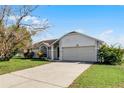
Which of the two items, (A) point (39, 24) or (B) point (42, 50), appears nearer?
(A) point (39, 24)

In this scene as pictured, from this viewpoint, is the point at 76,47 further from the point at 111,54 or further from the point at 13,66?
the point at 13,66

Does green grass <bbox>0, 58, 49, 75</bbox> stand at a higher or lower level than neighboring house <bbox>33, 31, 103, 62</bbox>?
lower

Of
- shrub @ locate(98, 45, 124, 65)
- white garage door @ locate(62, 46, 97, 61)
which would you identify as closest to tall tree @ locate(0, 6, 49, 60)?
shrub @ locate(98, 45, 124, 65)

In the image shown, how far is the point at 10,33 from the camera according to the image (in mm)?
14156

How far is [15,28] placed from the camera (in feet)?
47.4

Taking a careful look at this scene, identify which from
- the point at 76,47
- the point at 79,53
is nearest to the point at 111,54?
the point at 79,53

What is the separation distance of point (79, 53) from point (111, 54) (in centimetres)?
443

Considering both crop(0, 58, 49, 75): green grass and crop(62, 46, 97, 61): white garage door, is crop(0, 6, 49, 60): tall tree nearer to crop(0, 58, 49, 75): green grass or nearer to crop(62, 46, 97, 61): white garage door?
crop(0, 58, 49, 75): green grass

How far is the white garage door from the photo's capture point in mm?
22786

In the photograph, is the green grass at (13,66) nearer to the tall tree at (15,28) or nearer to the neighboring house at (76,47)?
the tall tree at (15,28)

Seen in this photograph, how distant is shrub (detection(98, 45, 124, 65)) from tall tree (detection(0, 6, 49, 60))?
756 cm
